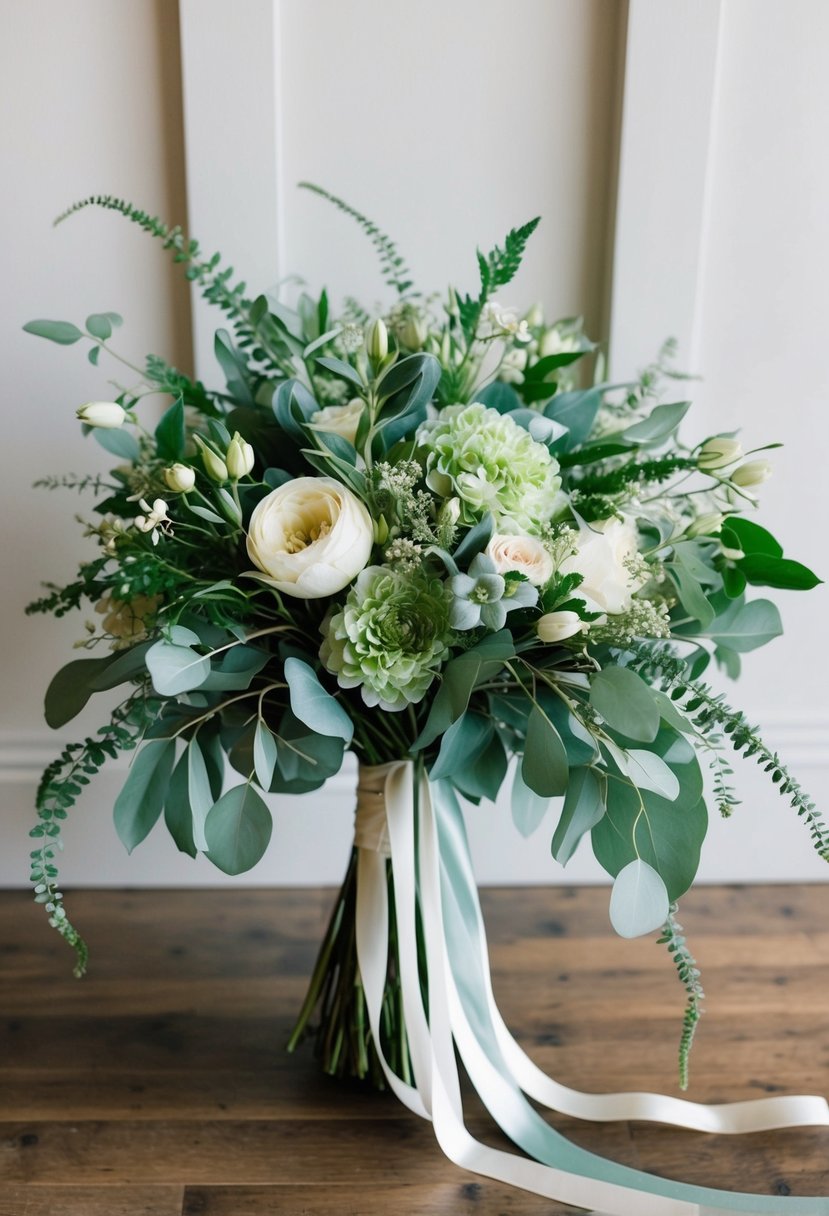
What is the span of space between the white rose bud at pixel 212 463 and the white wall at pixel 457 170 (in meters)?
0.48

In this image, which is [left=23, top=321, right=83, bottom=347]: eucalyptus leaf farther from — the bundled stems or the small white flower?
the bundled stems

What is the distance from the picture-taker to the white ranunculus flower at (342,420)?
0.85 m

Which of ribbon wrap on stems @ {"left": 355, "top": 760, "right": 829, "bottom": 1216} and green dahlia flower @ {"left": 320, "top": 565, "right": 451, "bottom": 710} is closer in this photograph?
green dahlia flower @ {"left": 320, "top": 565, "right": 451, "bottom": 710}

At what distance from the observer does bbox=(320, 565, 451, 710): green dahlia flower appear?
781 millimetres

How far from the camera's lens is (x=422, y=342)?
1001mm

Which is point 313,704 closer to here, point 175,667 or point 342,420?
point 175,667

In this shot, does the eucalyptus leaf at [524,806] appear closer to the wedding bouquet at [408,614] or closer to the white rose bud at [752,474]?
the wedding bouquet at [408,614]

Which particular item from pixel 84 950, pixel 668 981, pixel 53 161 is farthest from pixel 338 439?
pixel 668 981

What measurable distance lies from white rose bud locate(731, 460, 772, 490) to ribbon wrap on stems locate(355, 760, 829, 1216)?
38cm

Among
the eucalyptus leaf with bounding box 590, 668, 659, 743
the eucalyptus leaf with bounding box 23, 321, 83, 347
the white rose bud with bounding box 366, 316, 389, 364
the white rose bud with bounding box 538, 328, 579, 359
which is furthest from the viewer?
the white rose bud with bounding box 538, 328, 579, 359

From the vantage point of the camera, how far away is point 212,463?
30.5 inches

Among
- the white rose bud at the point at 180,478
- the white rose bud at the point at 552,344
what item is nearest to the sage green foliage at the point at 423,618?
the white rose bud at the point at 180,478

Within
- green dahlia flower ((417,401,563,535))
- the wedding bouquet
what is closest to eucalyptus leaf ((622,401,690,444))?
the wedding bouquet

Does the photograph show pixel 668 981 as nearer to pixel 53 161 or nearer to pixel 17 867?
pixel 17 867
